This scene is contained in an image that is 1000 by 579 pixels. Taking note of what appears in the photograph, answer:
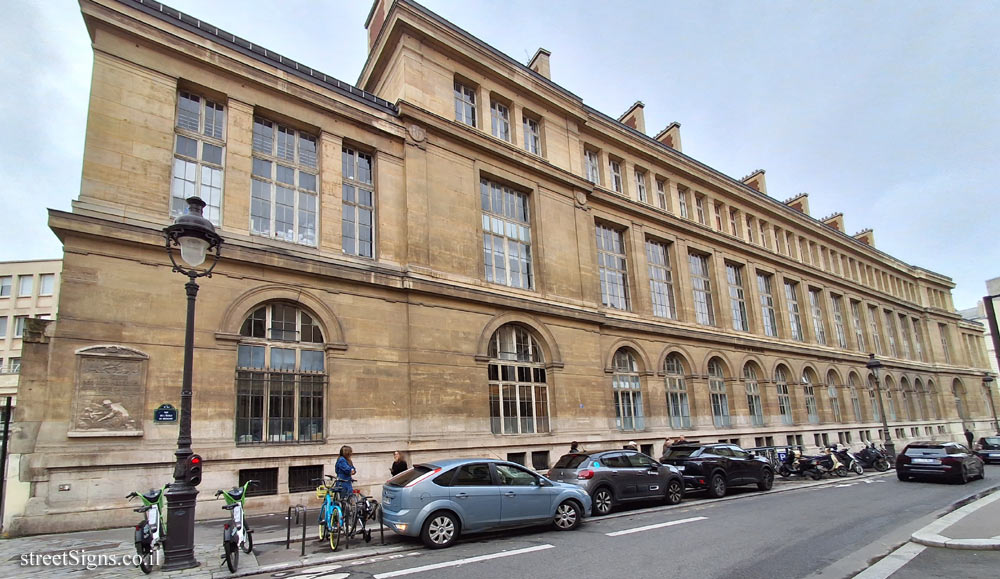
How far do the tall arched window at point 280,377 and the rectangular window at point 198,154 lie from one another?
3.05 metres

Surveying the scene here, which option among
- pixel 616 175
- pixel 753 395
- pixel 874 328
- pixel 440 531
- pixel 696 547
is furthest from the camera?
pixel 874 328

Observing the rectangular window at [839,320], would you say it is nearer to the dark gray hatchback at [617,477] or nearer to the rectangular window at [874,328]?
the rectangular window at [874,328]

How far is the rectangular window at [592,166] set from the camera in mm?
25359

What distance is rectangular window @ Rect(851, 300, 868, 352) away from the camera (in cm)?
3978

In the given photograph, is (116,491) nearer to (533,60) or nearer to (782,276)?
(533,60)

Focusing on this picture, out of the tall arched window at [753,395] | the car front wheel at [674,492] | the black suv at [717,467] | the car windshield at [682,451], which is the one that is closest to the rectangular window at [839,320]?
the tall arched window at [753,395]

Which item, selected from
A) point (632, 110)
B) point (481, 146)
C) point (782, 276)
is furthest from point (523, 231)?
point (782, 276)

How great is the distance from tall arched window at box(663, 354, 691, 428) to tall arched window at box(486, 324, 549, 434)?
7.76 m

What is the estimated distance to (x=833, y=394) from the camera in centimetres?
3494

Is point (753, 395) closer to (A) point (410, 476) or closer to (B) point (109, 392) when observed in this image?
(A) point (410, 476)

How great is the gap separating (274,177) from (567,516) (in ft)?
39.7

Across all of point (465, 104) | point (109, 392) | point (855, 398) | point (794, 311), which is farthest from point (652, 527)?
point (855, 398)

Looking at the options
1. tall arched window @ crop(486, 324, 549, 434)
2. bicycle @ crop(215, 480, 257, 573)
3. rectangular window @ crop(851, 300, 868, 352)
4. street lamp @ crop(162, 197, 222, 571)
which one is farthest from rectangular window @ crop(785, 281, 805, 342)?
street lamp @ crop(162, 197, 222, 571)

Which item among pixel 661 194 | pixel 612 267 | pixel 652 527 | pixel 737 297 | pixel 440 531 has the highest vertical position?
pixel 661 194
